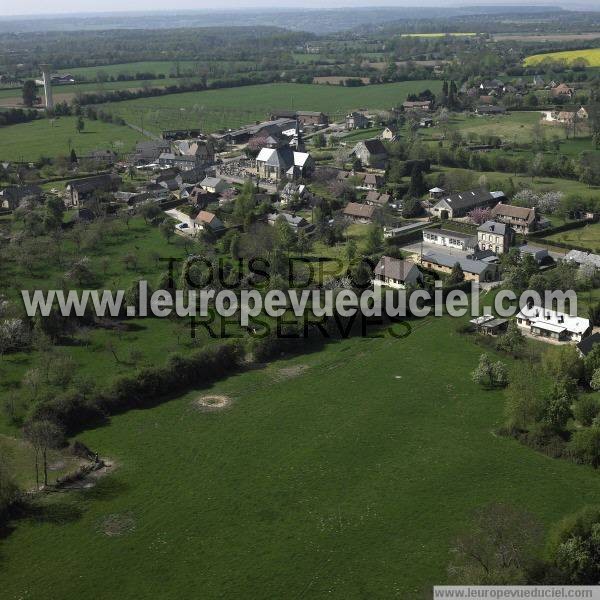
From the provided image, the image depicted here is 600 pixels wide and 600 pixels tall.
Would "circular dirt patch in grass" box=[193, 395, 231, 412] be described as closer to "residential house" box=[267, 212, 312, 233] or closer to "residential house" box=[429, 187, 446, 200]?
"residential house" box=[267, 212, 312, 233]

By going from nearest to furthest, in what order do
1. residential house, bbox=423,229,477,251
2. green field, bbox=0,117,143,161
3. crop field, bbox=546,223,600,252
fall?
residential house, bbox=423,229,477,251 < crop field, bbox=546,223,600,252 < green field, bbox=0,117,143,161

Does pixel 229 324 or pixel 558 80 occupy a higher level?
pixel 558 80

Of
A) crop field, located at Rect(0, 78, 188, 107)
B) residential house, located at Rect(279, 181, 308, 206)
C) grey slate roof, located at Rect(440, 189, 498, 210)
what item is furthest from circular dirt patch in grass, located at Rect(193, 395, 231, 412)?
crop field, located at Rect(0, 78, 188, 107)

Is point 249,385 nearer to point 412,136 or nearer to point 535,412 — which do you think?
point 535,412

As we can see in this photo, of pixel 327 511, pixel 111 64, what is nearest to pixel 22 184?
pixel 327 511

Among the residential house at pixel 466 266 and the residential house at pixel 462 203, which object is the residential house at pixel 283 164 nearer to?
the residential house at pixel 462 203

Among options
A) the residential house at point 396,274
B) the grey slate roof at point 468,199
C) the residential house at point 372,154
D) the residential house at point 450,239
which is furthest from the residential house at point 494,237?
the residential house at point 372,154

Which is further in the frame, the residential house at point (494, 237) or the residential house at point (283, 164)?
the residential house at point (283, 164)
